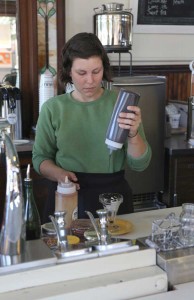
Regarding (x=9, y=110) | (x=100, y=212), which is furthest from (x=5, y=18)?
(x=100, y=212)

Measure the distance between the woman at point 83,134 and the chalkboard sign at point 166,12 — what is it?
2.04m

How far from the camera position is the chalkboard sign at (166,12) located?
3875 millimetres

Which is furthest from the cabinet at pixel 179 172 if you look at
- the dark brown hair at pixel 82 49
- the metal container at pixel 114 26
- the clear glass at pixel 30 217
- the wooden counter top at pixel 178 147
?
the clear glass at pixel 30 217

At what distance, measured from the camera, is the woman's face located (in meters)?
1.86

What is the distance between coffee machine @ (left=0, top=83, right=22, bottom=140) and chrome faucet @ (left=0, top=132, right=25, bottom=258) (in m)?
2.10

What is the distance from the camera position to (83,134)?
1962mm

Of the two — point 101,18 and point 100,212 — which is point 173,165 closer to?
point 101,18

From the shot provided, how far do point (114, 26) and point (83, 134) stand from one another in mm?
1593

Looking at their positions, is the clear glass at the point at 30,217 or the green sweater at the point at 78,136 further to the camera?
the green sweater at the point at 78,136

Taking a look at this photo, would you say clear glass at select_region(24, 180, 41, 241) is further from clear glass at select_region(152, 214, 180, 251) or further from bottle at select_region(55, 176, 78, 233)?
clear glass at select_region(152, 214, 180, 251)

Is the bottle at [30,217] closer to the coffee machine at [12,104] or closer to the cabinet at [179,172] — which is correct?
the coffee machine at [12,104]

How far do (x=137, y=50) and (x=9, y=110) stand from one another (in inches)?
50.4

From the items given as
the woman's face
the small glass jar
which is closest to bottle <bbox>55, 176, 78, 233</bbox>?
the small glass jar

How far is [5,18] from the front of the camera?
3.38 m
